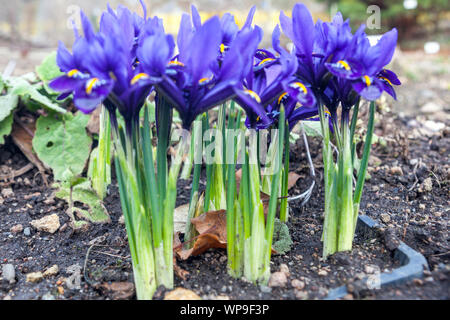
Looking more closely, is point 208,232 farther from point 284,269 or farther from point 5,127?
point 5,127

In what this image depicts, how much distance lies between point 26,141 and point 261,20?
7840 mm

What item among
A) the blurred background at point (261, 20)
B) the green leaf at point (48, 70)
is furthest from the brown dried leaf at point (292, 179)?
the blurred background at point (261, 20)

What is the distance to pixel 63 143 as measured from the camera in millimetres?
2805

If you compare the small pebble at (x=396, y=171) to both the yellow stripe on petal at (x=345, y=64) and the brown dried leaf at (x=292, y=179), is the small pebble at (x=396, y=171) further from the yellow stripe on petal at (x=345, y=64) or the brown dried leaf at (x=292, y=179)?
the yellow stripe on petal at (x=345, y=64)

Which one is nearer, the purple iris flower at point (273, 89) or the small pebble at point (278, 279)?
the purple iris flower at point (273, 89)

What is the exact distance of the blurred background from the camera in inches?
279

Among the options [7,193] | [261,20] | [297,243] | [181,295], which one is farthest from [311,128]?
[261,20]

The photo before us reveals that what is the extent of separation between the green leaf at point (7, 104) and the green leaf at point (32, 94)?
0.04 metres

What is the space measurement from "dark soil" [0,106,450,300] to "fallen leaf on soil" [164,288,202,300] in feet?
0.16

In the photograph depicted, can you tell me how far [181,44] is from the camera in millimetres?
1602

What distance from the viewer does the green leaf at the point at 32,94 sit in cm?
272

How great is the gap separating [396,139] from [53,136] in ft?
Result: 7.61

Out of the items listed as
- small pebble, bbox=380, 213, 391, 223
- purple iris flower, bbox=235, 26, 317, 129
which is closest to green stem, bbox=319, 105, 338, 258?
purple iris flower, bbox=235, 26, 317, 129
